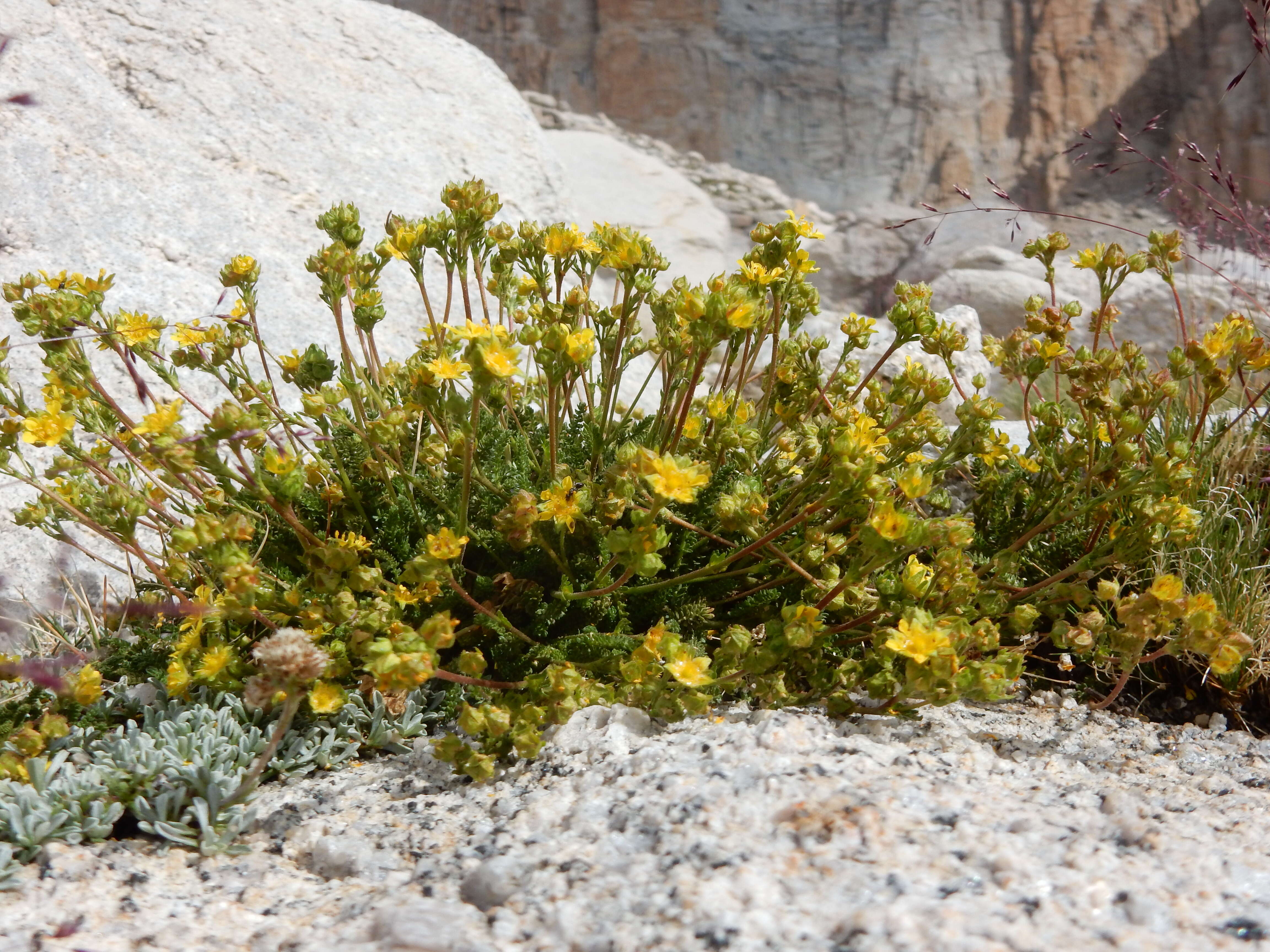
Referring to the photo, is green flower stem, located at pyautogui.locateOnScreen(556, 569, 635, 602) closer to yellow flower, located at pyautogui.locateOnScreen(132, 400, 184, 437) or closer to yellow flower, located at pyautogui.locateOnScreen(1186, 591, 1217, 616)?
yellow flower, located at pyautogui.locateOnScreen(132, 400, 184, 437)

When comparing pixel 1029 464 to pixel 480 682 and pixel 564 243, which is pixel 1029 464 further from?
pixel 480 682

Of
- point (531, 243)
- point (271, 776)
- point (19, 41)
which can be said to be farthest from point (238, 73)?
point (271, 776)

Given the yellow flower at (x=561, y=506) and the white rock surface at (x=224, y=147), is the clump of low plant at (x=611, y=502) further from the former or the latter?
the white rock surface at (x=224, y=147)

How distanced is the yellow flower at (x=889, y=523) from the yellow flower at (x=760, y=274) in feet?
1.90

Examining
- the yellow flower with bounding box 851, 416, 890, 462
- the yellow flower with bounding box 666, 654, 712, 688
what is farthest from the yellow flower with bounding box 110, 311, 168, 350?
the yellow flower with bounding box 851, 416, 890, 462

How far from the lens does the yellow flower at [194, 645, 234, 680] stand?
1827mm

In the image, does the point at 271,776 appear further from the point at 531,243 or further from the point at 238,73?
the point at 238,73

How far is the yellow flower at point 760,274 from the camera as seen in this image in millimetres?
Result: 1945

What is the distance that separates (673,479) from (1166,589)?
94cm

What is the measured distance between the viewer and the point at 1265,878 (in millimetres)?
1322

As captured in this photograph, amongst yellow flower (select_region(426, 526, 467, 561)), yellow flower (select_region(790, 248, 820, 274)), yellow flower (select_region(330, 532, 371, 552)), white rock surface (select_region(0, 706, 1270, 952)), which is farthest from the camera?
yellow flower (select_region(790, 248, 820, 274))

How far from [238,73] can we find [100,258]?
1.51m

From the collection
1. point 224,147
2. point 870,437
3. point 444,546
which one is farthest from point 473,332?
point 224,147

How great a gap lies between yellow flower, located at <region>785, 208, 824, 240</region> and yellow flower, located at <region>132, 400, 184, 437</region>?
4.01 ft
